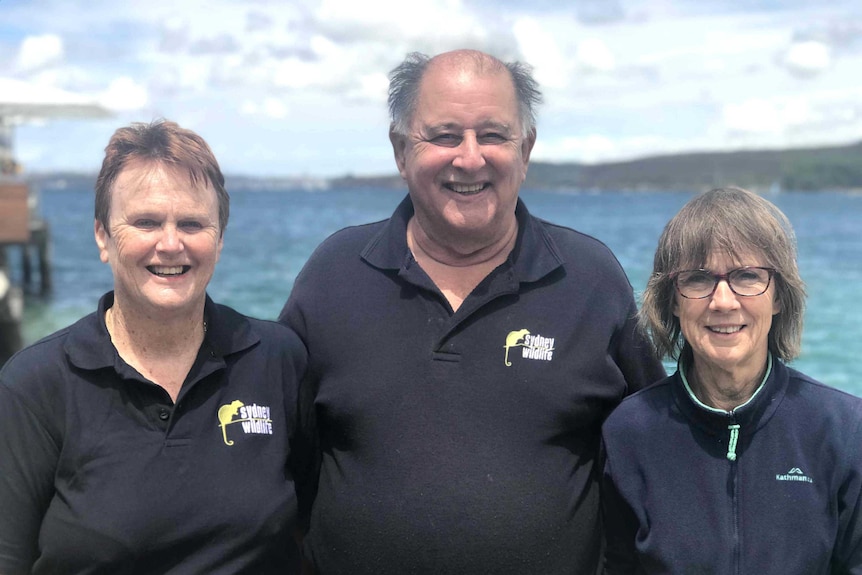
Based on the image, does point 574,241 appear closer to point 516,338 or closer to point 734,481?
point 516,338

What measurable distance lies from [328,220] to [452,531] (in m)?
62.1

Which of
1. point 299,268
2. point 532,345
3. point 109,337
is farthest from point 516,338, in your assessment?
point 299,268

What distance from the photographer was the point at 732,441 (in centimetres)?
271

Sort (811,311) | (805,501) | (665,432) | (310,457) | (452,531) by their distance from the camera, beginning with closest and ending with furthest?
1. (805,501)
2. (665,432)
3. (452,531)
4. (310,457)
5. (811,311)

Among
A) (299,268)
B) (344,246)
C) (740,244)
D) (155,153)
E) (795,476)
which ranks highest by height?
(155,153)

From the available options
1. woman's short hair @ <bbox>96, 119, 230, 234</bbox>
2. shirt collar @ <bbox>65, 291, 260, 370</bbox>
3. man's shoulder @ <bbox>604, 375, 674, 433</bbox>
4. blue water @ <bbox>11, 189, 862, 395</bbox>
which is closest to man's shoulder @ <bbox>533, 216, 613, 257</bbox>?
man's shoulder @ <bbox>604, 375, 674, 433</bbox>

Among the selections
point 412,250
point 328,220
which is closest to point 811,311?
point 412,250

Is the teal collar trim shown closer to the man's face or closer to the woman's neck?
the woman's neck

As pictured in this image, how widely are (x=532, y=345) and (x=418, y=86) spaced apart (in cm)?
104

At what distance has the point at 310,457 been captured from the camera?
3.30m

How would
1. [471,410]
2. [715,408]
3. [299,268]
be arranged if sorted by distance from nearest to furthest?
[715,408], [471,410], [299,268]

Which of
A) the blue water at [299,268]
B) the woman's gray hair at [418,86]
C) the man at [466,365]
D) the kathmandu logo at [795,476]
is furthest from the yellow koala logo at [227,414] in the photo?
the blue water at [299,268]

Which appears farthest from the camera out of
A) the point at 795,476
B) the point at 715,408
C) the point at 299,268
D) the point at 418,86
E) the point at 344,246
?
the point at 299,268

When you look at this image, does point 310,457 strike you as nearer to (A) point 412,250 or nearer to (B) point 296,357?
(B) point 296,357
